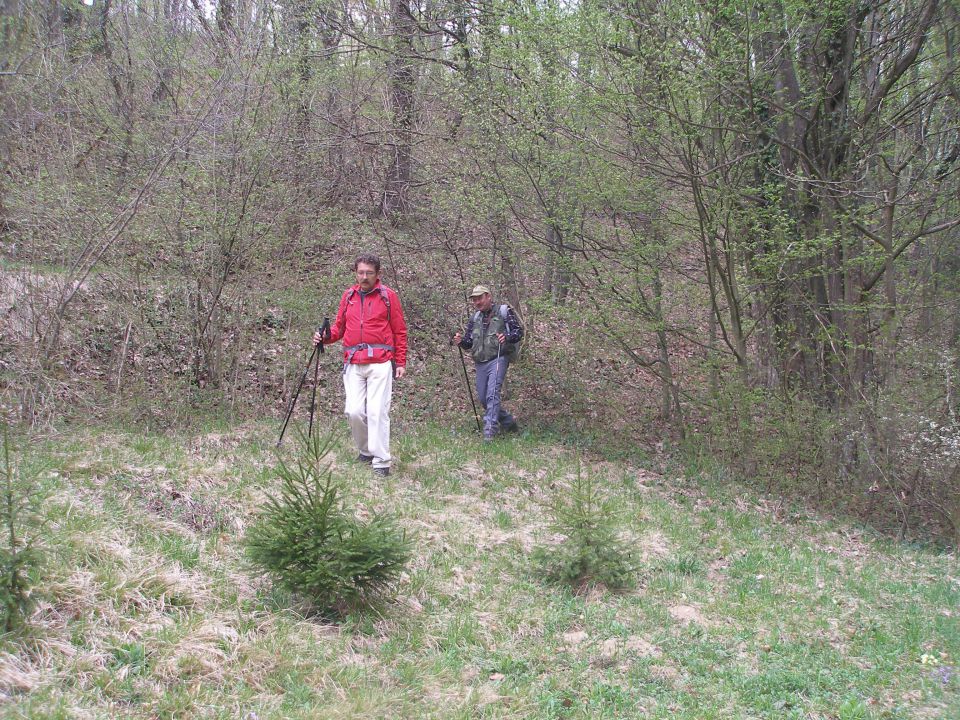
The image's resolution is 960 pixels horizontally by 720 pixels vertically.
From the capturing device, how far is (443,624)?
5070mm

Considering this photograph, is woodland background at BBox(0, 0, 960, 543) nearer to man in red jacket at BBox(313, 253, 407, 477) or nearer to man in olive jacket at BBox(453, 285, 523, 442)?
man in olive jacket at BBox(453, 285, 523, 442)

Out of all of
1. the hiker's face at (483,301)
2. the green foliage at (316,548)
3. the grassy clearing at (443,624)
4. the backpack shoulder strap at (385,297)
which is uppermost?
the hiker's face at (483,301)

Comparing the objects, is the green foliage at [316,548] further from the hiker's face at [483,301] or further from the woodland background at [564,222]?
the hiker's face at [483,301]

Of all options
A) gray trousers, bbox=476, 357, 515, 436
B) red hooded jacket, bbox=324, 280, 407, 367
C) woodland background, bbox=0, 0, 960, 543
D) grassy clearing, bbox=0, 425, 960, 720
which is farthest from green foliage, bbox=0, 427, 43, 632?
gray trousers, bbox=476, 357, 515, 436

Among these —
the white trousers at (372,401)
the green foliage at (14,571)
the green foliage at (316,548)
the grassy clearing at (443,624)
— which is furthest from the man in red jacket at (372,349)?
the green foliage at (14,571)

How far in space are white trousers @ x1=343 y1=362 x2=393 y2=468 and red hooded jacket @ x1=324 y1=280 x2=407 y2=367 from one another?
10cm

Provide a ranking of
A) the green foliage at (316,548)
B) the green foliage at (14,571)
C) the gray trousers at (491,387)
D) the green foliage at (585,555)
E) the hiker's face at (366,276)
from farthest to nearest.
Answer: the gray trousers at (491,387) < the hiker's face at (366,276) < the green foliage at (585,555) < the green foliage at (316,548) < the green foliage at (14,571)

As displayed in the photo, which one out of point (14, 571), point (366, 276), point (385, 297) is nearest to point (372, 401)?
point (385, 297)

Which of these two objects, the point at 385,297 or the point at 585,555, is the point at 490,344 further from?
the point at 585,555

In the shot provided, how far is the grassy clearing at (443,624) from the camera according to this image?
388cm

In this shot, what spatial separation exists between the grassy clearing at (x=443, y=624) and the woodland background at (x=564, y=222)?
7.21ft

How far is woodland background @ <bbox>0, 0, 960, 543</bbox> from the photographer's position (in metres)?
9.54

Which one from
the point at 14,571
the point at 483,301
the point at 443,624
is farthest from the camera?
the point at 483,301

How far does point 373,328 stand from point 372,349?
204mm
